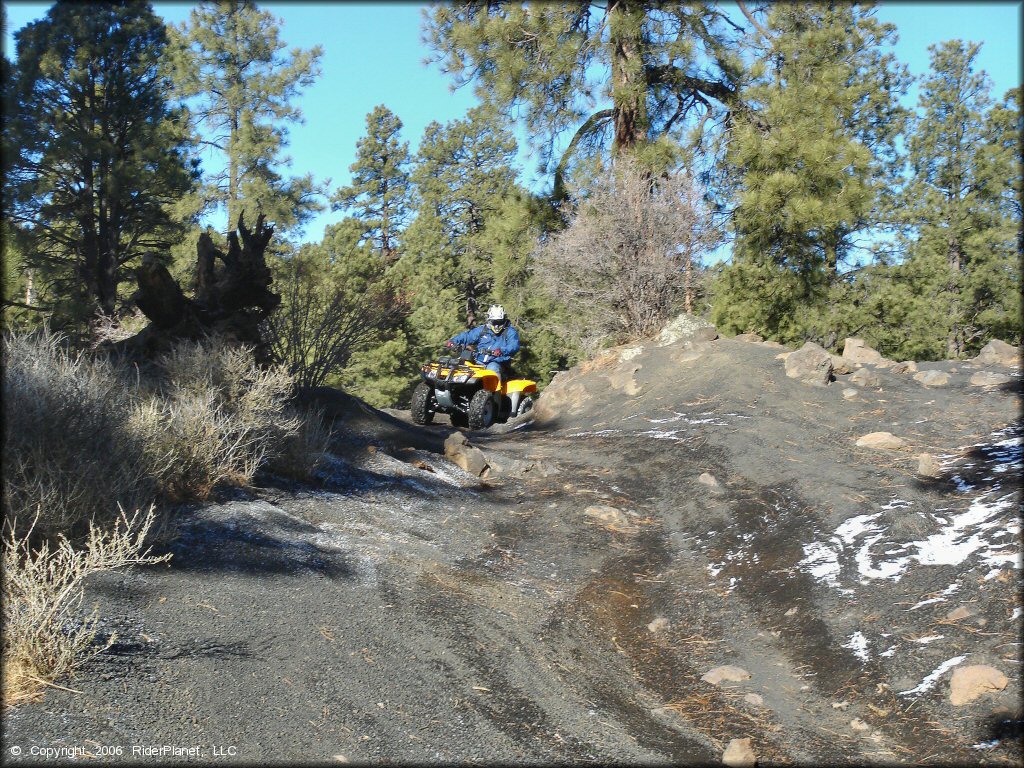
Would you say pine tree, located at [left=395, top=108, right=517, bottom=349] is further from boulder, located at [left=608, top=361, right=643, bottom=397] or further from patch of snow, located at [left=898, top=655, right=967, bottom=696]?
patch of snow, located at [left=898, top=655, right=967, bottom=696]

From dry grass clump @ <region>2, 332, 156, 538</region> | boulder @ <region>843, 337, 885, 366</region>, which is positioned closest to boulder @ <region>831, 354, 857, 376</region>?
boulder @ <region>843, 337, 885, 366</region>

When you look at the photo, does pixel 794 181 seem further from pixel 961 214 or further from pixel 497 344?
pixel 961 214

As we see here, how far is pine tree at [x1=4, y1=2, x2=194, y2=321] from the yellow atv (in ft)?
27.4

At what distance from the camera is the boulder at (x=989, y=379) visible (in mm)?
10406

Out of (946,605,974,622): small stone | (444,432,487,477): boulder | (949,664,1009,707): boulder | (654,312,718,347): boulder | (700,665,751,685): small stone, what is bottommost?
(700,665,751,685): small stone

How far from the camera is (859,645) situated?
5414mm

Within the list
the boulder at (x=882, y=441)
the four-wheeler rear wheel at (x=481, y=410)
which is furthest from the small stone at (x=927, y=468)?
the four-wheeler rear wheel at (x=481, y=410)

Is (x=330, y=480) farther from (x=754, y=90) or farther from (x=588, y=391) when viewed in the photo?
(x=754, y=90)

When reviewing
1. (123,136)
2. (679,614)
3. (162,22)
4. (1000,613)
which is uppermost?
(162,22)

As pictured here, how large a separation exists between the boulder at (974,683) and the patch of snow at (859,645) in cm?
60

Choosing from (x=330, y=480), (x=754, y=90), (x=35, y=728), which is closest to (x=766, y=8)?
(x=754, y=90)

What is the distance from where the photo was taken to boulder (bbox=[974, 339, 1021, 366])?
11734mm

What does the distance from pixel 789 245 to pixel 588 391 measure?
5.41 meters

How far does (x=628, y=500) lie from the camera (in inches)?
344
